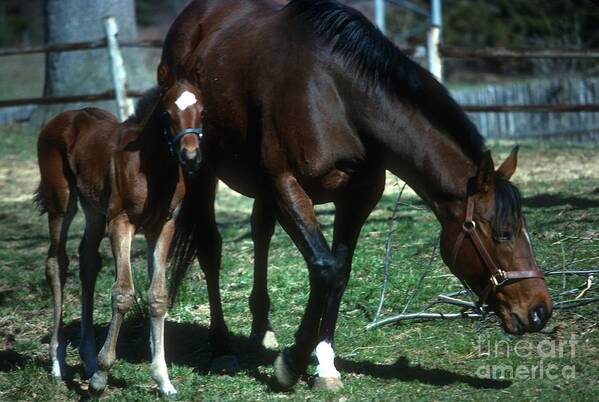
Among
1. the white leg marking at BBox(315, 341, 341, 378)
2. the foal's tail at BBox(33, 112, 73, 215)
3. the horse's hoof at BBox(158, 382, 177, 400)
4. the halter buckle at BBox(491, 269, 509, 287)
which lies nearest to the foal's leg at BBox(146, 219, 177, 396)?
the horse's hoof at BBox(158, 382, 177, 400)

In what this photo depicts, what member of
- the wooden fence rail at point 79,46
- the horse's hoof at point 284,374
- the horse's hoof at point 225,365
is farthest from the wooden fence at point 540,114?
the horse's hoof at point 284,374

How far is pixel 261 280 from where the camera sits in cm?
599

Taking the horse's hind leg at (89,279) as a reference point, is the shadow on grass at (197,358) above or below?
below

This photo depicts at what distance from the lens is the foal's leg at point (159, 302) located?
16.2 ft

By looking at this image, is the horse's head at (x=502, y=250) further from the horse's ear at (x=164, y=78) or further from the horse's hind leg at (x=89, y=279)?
the horse's hind leg at (x=89, y=279)

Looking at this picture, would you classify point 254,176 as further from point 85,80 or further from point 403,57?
point 85,80

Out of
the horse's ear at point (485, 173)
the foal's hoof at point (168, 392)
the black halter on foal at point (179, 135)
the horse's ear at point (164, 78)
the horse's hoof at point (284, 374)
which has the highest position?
the horse's ear at point (164, 78)

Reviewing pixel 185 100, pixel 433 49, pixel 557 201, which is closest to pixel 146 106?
pixel 185 100

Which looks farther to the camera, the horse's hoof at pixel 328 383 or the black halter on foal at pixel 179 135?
the horse's hoof at pixel 328 383

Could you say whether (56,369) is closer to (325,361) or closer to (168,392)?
(168,392)

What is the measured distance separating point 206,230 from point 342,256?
1.04 metres

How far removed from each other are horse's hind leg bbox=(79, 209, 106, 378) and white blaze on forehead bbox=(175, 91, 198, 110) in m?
1.25

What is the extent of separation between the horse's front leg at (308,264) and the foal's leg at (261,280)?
921 millimetres

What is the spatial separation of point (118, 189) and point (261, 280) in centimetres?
128
